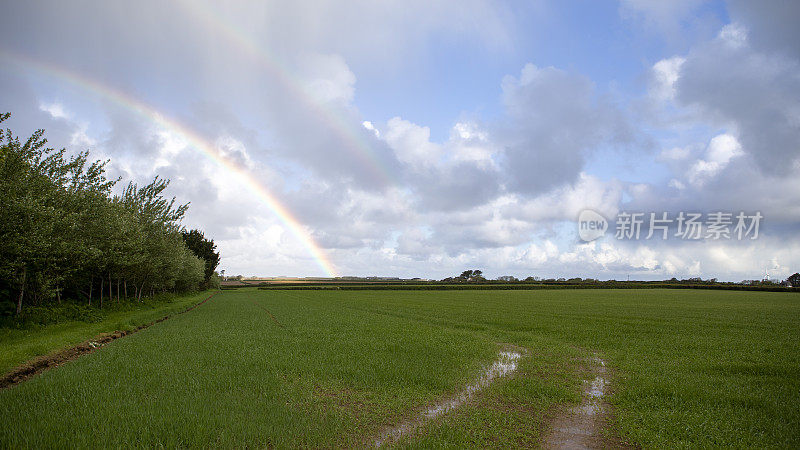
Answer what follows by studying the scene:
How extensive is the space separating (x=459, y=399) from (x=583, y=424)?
2989 mm

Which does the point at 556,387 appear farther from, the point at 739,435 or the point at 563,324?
the point at 563,324

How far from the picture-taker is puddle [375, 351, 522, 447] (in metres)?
7.67

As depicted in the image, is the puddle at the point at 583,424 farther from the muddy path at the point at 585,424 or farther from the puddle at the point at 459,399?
the puddle at the point at 459,399

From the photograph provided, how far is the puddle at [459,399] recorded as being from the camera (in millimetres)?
7672

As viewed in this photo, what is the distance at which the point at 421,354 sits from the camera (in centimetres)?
1514

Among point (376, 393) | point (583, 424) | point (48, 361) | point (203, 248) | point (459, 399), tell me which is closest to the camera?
point (583, 424)

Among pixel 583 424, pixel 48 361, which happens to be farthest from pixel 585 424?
pixel 48 361

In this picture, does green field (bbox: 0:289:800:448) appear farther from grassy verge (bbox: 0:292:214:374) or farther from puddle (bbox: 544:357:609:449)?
grassy verge (bbox: 0:292:214:374)

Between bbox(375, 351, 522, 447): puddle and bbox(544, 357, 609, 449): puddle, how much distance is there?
7.77 feet

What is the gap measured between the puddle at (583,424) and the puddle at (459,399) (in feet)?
7.77

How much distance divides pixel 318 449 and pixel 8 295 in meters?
28.9

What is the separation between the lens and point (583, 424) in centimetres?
838

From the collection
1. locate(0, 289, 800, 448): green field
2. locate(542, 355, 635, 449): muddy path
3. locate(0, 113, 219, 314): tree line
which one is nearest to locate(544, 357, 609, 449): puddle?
locate(542, 355, 635, 449): muddy path

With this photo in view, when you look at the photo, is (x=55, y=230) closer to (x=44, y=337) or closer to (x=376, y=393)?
(x=44, y=337)
